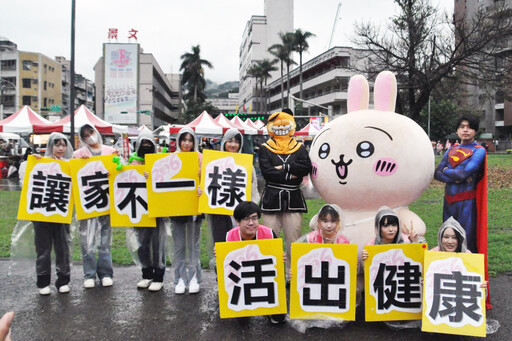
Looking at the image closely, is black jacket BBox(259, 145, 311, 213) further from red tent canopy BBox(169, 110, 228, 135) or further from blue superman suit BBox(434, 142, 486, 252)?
red tent canopy BBox(169, 110, 228, 135)

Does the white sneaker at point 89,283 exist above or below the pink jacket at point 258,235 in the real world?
below

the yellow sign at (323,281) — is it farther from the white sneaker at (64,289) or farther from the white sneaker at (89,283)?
the white sneaker at (64,289)

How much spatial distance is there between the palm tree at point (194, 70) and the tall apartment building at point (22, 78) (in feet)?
67.2

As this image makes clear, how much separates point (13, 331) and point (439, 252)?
12.3 feet

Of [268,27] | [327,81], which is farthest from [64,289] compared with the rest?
[268,27]

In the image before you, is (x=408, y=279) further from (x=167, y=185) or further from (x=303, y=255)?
(x=167, y=185)

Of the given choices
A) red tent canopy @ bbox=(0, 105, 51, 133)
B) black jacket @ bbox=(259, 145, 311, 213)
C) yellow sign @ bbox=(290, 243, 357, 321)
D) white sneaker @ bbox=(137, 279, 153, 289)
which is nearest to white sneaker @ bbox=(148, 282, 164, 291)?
white sneaker @ bbox=(137, 279, 153, 289)

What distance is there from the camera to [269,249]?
3727mm

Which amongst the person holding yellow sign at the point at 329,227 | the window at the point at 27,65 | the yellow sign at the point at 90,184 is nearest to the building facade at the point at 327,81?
the yellow sign at the point at 90,184

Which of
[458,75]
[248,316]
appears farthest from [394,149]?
[458,75]

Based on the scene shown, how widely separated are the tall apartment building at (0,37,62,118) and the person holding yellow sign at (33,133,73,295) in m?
59.3

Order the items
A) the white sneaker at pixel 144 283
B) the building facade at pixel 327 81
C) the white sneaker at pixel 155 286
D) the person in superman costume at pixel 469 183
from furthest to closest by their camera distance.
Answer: the building facade at pixel 327 81 < the white sneaker at pixel 144 283 < the white sneaker at pixel 155 286 < the person in superman costume at pixel 469 183

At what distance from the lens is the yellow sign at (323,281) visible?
12.0 ft

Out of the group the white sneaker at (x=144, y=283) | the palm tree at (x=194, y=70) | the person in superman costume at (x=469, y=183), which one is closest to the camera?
the person in superman costume at (x=469, y=183)
